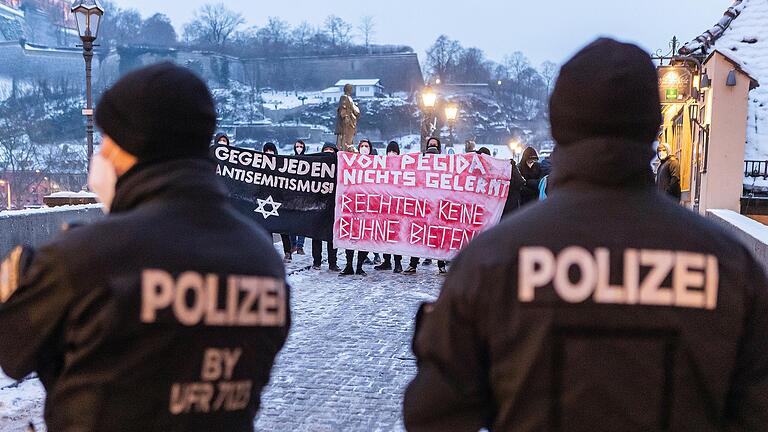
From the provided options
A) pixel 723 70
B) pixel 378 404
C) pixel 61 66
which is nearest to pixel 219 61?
pixel 61 66

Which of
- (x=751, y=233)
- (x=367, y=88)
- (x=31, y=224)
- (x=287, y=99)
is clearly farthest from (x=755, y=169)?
(x=287, y=99)

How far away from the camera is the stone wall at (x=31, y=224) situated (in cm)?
775

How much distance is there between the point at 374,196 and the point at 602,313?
924 cm

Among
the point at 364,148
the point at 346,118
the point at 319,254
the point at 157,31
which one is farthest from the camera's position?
the point at 157,31

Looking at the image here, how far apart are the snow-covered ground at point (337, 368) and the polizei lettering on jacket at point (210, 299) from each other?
113 inches

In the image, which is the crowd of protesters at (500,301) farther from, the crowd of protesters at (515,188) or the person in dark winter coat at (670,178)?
the person in dark winter coat at (670,178)

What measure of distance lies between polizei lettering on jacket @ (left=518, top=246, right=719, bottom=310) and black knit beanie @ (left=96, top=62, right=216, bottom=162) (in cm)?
94

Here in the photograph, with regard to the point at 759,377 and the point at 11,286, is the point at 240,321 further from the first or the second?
the point at 759,377

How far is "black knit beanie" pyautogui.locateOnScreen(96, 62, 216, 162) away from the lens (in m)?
2.00

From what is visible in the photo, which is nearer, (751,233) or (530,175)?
(751,233)

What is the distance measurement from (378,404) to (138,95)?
3.77 metres

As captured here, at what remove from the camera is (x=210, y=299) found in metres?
2.01

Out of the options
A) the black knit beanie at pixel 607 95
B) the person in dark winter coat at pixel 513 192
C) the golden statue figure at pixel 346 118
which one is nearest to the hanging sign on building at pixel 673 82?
the golden statue figure at pixel 346 118

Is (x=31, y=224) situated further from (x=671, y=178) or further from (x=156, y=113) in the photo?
(x=671, y=178)
